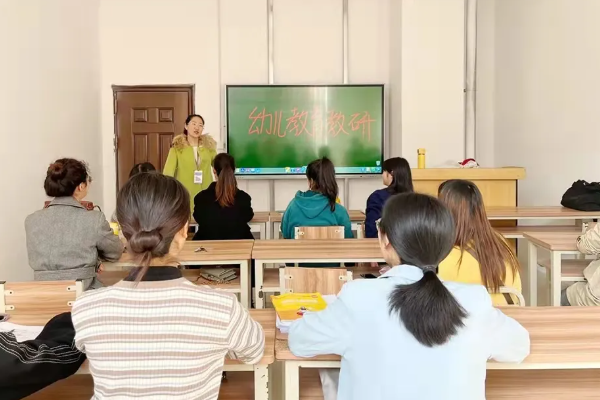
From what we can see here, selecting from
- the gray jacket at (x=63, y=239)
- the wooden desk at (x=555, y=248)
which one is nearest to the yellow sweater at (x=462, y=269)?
the wooden desk at (x=555, y=248)

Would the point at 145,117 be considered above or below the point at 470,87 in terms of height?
below

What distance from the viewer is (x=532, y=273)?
11.6 feet

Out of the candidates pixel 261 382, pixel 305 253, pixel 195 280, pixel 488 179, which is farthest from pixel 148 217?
pixel 488 179

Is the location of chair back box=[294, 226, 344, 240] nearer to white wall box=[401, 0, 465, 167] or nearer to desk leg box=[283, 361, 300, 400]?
desk leg box=[283, 361, 300, 400]

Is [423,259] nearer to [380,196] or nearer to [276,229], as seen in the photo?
[380,196]

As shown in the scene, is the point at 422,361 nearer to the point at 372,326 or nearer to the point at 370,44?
the point at 372,326

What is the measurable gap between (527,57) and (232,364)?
17.5ft

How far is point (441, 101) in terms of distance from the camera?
5965 mm

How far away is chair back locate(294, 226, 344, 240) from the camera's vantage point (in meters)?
3.49

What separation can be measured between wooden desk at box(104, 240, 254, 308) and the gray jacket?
21 centimetres

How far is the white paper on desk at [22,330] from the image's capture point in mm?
1663

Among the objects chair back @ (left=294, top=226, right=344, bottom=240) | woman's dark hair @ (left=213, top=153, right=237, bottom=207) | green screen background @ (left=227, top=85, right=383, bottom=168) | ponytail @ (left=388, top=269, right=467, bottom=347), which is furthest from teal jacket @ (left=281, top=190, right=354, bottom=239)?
green screen background @ (left=227, top=85, right=383, bottom=168)

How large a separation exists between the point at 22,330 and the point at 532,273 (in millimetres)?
3001

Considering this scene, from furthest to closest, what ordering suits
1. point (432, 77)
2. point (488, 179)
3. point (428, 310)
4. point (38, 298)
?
point (432, 77) → point (488, 179) → point (38, 298) → point (428, 310)
